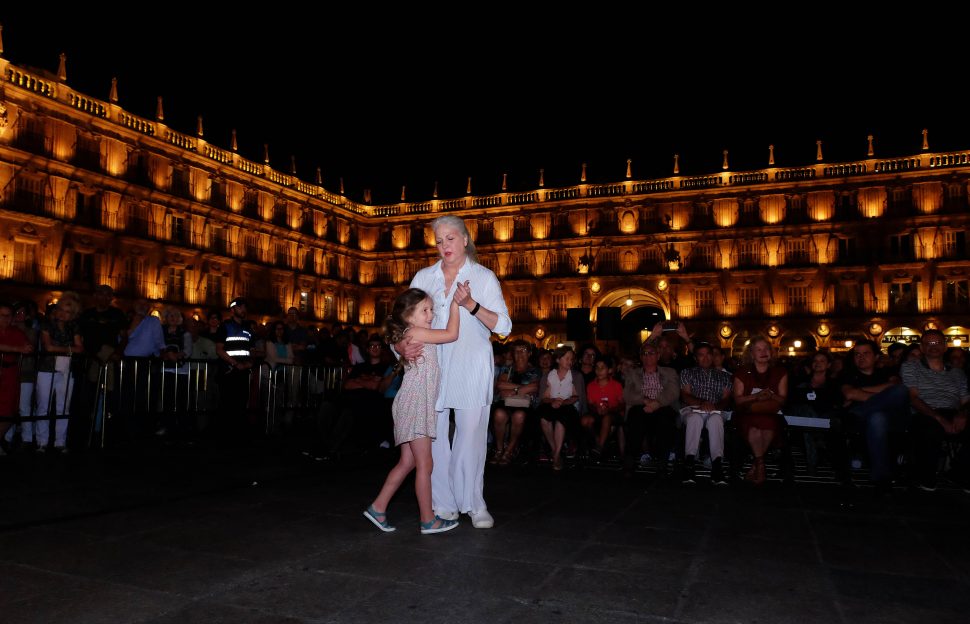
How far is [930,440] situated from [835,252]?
114 feet

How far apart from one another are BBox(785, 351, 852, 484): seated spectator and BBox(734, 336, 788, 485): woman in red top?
23.0 inches

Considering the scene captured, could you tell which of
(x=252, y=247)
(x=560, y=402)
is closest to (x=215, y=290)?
(x=252, y=247)

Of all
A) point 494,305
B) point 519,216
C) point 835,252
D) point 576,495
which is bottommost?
point 576,495

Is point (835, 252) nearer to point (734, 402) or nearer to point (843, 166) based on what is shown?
point (843, 166)

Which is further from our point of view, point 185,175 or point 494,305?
point 185,175

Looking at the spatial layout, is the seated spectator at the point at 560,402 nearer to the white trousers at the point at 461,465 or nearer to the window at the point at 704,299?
the white trousers at the point at 461,465

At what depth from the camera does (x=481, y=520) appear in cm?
454

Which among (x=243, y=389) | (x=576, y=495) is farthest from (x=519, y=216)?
(x=576, y=495)

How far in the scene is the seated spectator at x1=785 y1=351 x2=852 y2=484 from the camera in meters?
7.05

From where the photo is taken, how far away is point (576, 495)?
5973mm

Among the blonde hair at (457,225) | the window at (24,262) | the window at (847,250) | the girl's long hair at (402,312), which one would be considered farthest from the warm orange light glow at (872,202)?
the girl's long hair at (402,312)

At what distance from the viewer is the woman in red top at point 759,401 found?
23.1ft

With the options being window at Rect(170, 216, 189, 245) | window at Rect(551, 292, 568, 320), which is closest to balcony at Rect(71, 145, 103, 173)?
window at Rect(170, 216, 189, 245)

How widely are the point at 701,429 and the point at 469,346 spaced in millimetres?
3971
